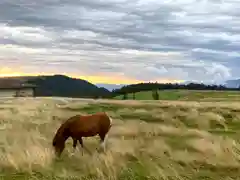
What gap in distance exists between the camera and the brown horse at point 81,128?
54.0 ft

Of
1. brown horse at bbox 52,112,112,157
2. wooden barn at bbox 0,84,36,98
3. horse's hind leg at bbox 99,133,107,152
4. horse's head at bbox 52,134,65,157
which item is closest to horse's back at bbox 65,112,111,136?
brown horse at bbox 52,112,112,157

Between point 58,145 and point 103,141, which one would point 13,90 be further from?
point 58,145

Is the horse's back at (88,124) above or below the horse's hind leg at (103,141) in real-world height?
above

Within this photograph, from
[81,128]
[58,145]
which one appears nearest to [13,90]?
[81,128]

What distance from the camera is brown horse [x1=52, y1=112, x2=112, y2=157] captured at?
1645 centimetres

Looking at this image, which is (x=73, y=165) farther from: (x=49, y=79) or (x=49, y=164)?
(x=49, y=79)

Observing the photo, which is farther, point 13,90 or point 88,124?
point 13,90

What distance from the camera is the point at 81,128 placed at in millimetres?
16906

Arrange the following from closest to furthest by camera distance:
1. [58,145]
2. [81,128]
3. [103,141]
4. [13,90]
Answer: [58,145], [81,128], [103,141], [13,90]

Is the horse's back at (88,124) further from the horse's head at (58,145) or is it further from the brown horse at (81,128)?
the horse's head at (58,145)

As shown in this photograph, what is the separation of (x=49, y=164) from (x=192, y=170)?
439cm

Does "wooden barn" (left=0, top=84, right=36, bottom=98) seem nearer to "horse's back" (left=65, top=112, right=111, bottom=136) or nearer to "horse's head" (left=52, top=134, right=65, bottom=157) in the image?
"horse's back" (left=65, top=112, right=111, bottom=136)

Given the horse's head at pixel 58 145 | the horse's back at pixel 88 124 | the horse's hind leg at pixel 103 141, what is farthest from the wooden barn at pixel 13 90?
the horse's head at pixel 58 145

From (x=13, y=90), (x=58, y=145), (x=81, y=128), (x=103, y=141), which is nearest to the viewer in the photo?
(x=58, y=145)
